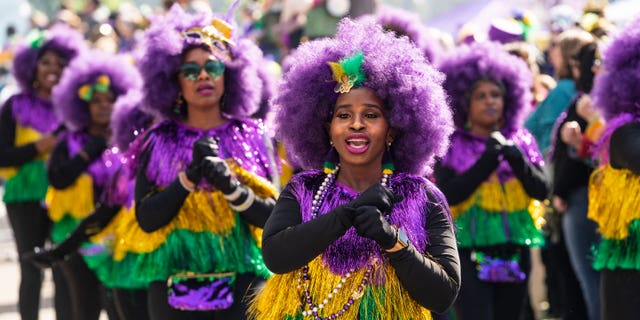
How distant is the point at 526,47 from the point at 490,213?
1801 mm

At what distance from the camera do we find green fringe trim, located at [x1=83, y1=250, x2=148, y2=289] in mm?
5996

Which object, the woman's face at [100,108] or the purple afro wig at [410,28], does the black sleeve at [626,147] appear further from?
the woman's face at [100,108]

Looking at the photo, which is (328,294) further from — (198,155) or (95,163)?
(95,163)

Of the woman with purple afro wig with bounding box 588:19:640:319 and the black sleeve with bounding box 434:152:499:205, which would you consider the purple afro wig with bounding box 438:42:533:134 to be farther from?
the woman with purple afro wig with bounding box 588:19:640:319

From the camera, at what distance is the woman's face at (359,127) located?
159 inches

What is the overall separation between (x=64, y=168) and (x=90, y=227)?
715 millimetres

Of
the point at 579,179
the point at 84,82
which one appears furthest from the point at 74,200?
the point at 579,179

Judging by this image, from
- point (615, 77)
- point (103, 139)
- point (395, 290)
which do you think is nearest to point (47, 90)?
point (103, 139)

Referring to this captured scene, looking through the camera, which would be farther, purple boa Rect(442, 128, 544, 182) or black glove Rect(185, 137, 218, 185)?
purple boa Rect(442, 128, 544, 182)

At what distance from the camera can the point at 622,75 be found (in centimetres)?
534

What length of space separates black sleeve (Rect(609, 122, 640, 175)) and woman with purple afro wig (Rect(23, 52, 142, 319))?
3.08 metres

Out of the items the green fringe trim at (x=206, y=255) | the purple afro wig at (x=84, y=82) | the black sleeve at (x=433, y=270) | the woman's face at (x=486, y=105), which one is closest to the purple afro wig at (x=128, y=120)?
the green fringe trim at (x=206, y=255)

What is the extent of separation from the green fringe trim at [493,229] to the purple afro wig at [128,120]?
1.79 metres

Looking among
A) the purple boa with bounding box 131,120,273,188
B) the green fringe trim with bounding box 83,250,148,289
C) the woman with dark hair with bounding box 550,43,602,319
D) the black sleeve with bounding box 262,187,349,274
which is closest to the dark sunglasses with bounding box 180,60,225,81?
the purple boa with bounding box 131,120,273,188
